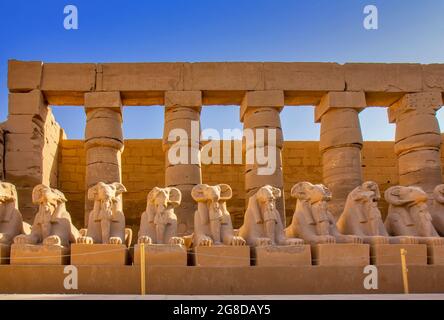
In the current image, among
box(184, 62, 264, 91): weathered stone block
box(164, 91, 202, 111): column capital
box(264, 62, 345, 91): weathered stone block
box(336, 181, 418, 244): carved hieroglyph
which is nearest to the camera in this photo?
box(336, 181, 418, 244): carved hieroglyph

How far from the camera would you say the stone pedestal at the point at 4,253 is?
8.62 meters

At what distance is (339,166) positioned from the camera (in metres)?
14.0

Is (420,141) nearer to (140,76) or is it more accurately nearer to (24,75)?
(140,76)

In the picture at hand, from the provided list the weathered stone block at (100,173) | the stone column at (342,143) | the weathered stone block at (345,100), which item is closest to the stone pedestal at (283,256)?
the stone column at (342,143)

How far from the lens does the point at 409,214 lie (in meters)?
10.2

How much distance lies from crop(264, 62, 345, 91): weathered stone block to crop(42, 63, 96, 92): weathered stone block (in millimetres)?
3937

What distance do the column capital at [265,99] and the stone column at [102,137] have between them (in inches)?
114

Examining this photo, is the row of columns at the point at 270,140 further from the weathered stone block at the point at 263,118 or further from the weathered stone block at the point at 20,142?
the weathered stone block at the point at 20,142

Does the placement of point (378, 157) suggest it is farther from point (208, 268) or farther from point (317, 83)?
point (208, 268)

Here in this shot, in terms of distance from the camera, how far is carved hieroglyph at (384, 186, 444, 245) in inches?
388

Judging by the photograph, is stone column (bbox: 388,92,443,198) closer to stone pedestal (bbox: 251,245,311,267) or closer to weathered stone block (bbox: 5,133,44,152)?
stone pedestal (bbox: 251,245,311,267)

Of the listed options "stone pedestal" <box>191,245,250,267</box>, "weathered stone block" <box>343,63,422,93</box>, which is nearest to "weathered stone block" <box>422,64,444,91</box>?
"weathered stone block" <box>343,63,422,93</box>
